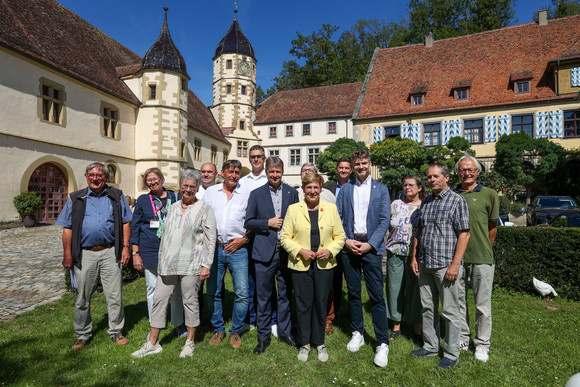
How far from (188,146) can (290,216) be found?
76.8ft

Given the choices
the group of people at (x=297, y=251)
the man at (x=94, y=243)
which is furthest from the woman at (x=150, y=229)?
the man at (x=94, y=243)

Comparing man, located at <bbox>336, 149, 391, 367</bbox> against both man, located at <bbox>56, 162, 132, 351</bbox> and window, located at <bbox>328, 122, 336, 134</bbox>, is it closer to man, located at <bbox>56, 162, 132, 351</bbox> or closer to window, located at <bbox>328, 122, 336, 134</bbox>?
man, located at <bbox>56, 162, 132, 351</bbox>

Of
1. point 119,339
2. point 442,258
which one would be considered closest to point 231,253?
point 119,339

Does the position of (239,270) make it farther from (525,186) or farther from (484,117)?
(484,117)

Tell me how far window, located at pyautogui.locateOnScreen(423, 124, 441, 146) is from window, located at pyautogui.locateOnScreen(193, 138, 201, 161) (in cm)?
1790

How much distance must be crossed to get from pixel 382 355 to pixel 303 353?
2.69 feet

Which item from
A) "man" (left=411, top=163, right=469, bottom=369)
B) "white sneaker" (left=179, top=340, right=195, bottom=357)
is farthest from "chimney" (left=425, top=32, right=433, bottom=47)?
"white sneaker" (left=179, top=340, right=195, bottom=357)

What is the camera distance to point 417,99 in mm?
25375

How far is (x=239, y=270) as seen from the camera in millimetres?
3891

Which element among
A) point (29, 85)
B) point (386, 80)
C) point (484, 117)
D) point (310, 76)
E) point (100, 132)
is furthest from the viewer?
point (310, 76)

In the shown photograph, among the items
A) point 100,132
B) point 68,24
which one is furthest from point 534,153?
point 68,24

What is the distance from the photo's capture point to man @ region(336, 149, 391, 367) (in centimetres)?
355

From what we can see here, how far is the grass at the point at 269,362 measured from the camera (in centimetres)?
311

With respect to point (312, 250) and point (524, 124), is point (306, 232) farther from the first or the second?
point (524, 124)
